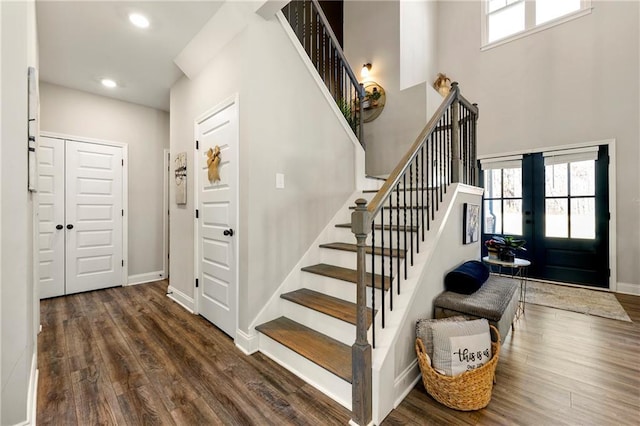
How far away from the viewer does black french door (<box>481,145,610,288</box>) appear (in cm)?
408

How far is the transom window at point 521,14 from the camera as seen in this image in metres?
4.34

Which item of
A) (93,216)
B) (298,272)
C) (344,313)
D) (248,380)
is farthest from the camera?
(93,216)

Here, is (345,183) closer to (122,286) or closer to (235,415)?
(235,415)

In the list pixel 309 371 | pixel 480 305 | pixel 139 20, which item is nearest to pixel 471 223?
pixel 480 305

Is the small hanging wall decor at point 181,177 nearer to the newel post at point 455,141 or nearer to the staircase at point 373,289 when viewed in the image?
the staircase at point 373,289

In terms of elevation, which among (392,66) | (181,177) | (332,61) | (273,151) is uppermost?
(392,66)

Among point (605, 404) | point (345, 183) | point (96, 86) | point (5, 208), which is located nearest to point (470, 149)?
point (345, 183)

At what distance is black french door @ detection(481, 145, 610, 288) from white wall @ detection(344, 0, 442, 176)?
2.09 meters

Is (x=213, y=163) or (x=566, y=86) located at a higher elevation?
(x=566, y=86)

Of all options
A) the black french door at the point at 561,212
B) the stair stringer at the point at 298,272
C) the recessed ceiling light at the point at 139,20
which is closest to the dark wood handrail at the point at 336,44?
the stair stringer at the point at 298,272

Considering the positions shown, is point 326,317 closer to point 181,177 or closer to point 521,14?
point 181,177

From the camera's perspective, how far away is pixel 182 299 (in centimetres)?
339

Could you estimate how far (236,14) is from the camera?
2.35 m

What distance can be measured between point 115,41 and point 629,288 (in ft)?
23.0
